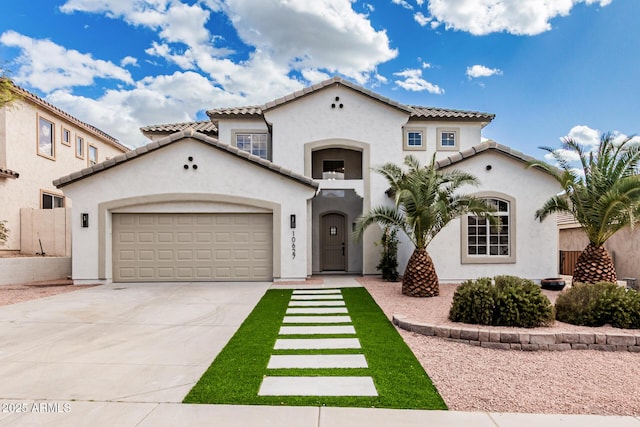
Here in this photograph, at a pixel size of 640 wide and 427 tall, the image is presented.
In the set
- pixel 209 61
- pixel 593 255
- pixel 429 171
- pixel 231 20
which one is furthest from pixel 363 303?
pixel 209 61

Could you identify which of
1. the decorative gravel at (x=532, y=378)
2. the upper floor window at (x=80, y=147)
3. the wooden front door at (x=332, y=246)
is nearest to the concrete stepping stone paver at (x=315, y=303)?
the decorative gravel at (x=532, y=378)

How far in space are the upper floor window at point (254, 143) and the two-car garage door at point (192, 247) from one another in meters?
4.56

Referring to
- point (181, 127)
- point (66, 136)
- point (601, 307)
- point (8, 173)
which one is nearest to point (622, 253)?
point (601, 307)

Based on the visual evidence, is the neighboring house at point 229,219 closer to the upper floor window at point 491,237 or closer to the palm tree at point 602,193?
the upper floor window at point 491,237

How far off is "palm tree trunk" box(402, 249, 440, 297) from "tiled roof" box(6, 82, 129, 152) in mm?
16335

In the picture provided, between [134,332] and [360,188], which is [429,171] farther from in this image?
[134,332]

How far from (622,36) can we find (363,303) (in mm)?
14875

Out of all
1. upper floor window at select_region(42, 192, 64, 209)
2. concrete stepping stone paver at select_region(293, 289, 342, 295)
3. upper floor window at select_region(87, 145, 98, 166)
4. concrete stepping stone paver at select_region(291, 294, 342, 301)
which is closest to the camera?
concrete stepping stone paver at select_region(291, 294, 342, 301)

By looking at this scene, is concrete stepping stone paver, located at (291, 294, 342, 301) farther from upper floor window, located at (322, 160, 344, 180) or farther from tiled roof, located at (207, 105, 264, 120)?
tiled roof, located at (207, 105, 264, 120)

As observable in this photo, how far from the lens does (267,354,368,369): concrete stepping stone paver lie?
18.0 ft

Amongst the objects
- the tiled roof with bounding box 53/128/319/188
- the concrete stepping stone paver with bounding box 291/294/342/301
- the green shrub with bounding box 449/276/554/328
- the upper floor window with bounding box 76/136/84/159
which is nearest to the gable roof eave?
the tiled roof with bounding box 53/128/319/188

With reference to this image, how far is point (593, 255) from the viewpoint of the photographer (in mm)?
11547

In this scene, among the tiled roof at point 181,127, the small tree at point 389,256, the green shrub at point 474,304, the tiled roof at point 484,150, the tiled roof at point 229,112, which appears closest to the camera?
the green shrub at point 474,304

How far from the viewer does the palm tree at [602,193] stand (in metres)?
10.9
